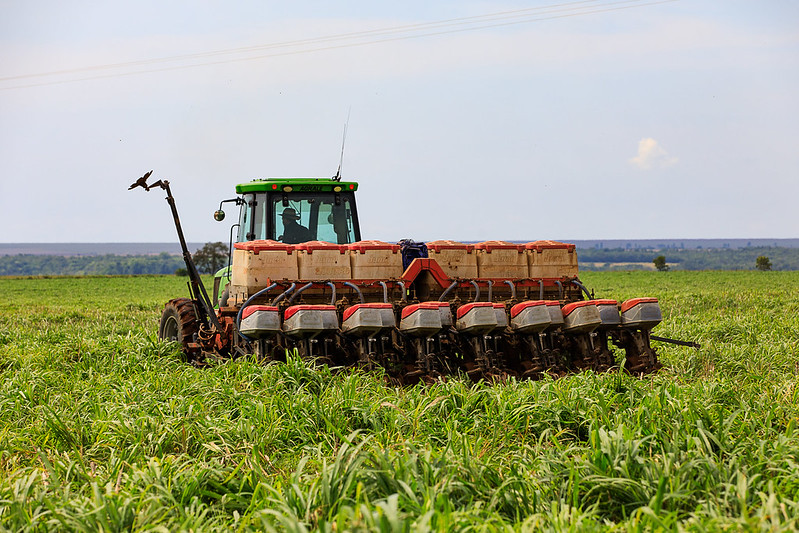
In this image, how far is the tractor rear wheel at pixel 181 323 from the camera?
35.4 feet

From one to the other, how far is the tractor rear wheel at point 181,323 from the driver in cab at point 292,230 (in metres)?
1.57

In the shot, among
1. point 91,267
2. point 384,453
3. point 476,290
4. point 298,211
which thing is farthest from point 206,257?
point 91,267

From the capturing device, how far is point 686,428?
5816 millimetres

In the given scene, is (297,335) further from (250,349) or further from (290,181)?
(290,181)

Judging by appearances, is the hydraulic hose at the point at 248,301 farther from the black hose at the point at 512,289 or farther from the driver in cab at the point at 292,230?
the black hose at the point at 512,289

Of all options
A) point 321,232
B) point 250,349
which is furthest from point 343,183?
point 250,349

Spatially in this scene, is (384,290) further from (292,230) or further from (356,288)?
(292,230)

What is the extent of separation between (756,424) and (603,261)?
641ft

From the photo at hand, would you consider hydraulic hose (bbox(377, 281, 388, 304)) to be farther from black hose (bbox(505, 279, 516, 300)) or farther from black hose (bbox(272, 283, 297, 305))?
black hose (bbox(505, 279, 516, 300))

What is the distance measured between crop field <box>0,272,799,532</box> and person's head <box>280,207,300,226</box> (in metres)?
2.66

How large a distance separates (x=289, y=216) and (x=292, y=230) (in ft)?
0.65

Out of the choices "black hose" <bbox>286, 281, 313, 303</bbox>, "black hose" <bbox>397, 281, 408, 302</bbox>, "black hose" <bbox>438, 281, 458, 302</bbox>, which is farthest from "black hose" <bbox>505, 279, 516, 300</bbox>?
"black hose" <bbox>286, 281, 313, 303</bbox>

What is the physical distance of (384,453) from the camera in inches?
198

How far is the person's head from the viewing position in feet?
36.5
